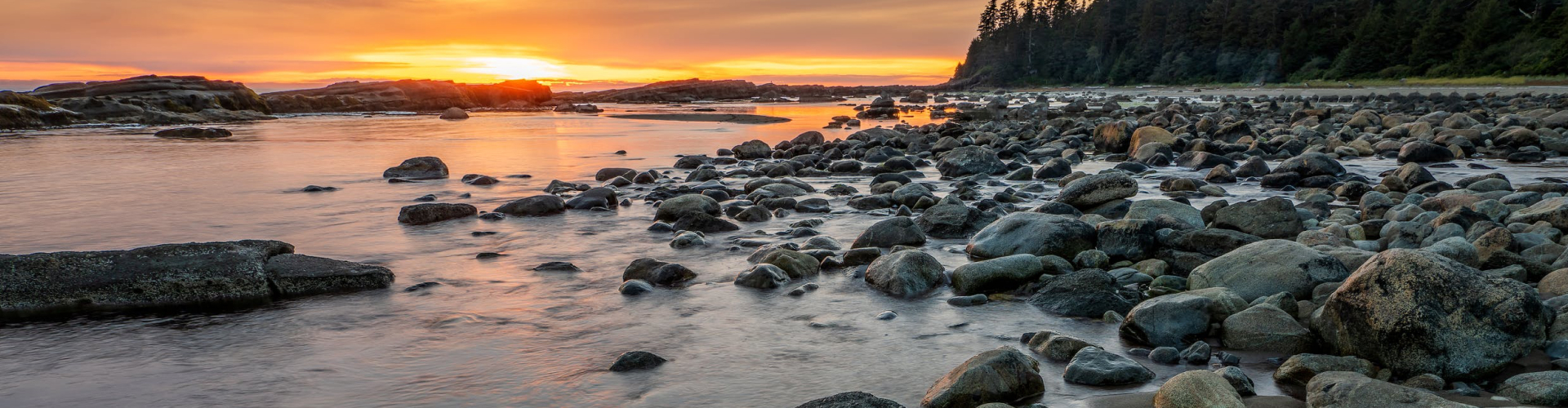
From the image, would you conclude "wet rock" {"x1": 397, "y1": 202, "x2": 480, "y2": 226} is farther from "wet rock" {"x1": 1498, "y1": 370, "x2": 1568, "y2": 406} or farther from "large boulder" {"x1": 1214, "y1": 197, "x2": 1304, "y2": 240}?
"wet rock" {"x1": 1498, "y1": 370, "x2": 1568, "y2": 406}

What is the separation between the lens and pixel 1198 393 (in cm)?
317

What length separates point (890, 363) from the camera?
4.01 metres

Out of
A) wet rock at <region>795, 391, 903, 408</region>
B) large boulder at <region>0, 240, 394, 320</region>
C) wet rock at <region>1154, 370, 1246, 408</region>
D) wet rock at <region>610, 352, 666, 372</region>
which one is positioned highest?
large boulder at <region>0, 240, 394, 320</region>

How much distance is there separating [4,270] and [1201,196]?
9456 mm

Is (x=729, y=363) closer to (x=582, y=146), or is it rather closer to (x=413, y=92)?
(x=582, y=146)

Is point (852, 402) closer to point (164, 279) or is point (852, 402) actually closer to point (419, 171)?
point (164, 279)

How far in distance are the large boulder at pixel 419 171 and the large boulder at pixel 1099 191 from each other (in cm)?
869

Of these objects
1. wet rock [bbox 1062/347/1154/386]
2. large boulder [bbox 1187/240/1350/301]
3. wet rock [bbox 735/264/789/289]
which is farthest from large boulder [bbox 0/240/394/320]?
large boulder [bbox 1187/240/1350/301]

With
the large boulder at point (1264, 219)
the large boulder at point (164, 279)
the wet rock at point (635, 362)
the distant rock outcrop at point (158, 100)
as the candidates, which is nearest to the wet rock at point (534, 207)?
the large boulder at point (164, 279)

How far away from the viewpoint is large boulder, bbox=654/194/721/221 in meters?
8.05

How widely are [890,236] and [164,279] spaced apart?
179 inches

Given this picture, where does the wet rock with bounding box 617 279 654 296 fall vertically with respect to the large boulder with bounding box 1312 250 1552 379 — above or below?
Answer: below

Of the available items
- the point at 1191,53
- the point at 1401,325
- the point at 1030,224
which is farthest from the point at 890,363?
the point at 1191,53

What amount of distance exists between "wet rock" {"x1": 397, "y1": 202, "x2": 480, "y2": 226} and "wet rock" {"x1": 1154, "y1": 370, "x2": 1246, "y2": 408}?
6.62 meters
